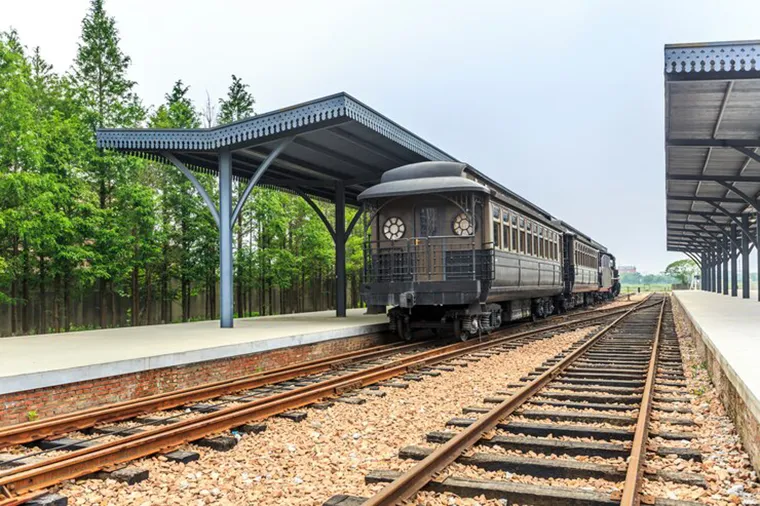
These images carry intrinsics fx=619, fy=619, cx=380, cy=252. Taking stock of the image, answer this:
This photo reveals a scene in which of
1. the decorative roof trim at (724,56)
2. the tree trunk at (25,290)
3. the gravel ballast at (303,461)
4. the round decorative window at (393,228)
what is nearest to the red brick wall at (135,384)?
the gravel ballast at (303,461)

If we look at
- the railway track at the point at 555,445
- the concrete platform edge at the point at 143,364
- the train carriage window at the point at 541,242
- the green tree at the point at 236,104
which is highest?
the green tree at the point at 236,104

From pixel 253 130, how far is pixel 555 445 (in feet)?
35.1

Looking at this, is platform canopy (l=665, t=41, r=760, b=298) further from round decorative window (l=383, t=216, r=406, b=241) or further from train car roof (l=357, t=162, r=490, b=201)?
round decorative window (l=383, t=216, r=406, b=241)

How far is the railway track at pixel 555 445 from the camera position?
4.16m

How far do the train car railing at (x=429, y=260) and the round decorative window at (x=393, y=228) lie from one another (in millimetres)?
148

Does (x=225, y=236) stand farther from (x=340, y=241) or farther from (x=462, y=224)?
(x=340, y=241)

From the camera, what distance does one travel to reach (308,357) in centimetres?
1268

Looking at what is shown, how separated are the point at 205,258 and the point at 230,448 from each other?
18.1 meters

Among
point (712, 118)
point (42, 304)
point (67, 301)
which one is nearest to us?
point (712, 118)

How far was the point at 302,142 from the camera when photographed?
50.8 feet

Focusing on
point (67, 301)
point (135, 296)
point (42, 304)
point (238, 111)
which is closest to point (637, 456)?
point (42, 304)

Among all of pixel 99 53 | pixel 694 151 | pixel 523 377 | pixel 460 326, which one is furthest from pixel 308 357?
pixel 99 53

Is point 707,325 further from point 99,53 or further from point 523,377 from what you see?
point 99,53

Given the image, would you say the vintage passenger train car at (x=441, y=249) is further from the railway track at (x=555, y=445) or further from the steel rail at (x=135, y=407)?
the railway track at (x=555, y=445)
